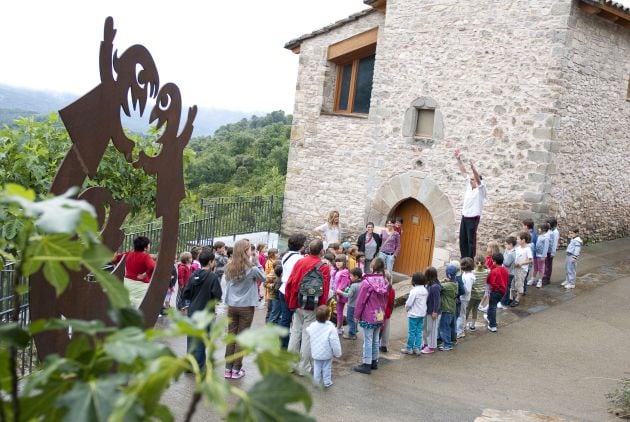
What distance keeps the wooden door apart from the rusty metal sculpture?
8713 millimetres

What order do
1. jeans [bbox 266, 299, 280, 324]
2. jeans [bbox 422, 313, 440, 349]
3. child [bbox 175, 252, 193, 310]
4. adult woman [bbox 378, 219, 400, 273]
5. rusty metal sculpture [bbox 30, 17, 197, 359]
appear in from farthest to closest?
adult woman [bbox 378, 219, 400, 273] < child [bbox 175, 252, 193, 310] < jeans [bbox 422, 313, 440, 349] < jeans [bbox 266, 299, 280, 324] < rusty metal sculpture [bbox 30, 17, 197, 359]

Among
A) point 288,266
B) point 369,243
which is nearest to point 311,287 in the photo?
point 288,266

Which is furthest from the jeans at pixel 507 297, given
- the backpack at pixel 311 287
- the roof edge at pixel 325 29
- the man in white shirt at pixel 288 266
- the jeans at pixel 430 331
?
the roof edge at pixel 325 29

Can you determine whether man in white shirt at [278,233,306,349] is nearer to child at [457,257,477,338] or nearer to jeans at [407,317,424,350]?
jeans at [407,317,424,350]

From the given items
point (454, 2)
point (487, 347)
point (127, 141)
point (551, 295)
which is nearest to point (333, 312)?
point (487, 347)

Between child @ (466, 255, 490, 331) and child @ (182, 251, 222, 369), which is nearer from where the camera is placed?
child @ (182, 251, 222, 369)

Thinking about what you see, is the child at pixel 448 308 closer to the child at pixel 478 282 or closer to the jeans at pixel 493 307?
the child at pixel 478 282

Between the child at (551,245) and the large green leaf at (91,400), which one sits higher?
the large green leaf at (91,400)

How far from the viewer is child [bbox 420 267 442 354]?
26.7 ft

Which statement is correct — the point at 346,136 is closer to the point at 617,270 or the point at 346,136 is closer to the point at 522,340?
the point at 617,270

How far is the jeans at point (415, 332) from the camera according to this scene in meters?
8.22

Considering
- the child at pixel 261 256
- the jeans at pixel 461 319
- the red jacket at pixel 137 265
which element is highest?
the red jacket at pixel 137 265

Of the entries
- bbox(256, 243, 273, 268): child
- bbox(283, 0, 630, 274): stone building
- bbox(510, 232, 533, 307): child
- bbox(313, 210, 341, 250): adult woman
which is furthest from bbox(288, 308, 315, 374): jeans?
bbox(283, 0, 630, 274): stone building

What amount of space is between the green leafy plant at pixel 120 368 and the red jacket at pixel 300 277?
18.8 ft
